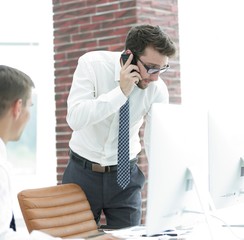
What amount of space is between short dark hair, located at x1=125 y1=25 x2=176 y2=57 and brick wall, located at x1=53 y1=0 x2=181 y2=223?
1293 millimetres

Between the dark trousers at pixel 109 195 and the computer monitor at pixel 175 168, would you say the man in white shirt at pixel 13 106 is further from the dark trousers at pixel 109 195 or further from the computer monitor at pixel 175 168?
the dark trousers at pixel 109 195

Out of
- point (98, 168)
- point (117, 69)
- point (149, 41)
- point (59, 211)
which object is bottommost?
point (59, 211)

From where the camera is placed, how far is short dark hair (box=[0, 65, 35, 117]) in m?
2.16

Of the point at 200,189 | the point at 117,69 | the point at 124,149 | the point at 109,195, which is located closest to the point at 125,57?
the point at 117,69

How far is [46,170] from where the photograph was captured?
7574 millimetres

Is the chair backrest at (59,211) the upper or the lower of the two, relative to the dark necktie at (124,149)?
lower

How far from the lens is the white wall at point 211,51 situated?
15.7 feet

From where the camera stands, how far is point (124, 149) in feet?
10.8

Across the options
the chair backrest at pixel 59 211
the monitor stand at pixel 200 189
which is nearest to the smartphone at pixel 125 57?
the chair backrest at pixel 59 211

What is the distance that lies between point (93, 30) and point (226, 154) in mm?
2502

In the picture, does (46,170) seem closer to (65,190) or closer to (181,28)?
(181,28)

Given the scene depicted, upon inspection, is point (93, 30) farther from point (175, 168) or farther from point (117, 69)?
point (175, 168)

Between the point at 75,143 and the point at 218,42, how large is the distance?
6.36 ft

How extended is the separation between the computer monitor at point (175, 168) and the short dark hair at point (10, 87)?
1.57 ft
